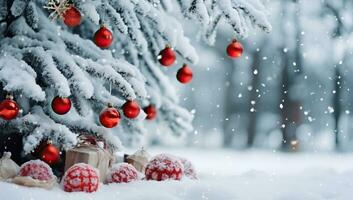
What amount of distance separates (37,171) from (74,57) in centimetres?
70

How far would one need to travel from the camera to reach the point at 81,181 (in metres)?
3.18

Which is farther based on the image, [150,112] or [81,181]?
[150,112]

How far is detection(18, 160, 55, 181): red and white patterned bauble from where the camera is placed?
336 centimetres

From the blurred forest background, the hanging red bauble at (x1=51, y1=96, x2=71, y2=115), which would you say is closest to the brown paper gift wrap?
the hanging red bauble at (x1=51, y1=96, x2=71, y2=115)

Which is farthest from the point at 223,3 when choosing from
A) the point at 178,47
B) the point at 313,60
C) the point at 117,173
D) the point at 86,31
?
the point at 313,60

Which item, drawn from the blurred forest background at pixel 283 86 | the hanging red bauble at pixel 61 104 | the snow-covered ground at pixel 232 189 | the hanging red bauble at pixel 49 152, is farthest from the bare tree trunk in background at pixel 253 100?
the hanging red bauble at pixel 61 104

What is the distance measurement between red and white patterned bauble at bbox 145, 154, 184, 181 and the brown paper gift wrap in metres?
0.26

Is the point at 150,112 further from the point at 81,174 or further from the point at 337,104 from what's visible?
the point at 337,104

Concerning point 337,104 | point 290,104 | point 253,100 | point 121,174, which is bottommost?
point 121,174

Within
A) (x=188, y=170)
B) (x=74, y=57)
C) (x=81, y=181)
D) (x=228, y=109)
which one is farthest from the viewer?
(x=228, y=109)

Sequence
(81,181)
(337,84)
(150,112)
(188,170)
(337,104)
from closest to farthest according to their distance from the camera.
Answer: (81,181) < (188,170) < (150,112) < (337,104) < (337,84)

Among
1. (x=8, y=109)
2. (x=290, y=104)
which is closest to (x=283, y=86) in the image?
(x=290, y=104)

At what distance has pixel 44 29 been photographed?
4074 millimetres

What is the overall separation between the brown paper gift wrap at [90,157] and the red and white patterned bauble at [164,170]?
263 millimetres
